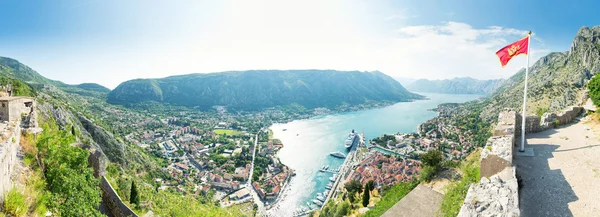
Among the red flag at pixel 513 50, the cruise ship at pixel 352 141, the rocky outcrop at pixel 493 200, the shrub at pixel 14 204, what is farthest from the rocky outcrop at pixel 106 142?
the cruise ship at pixel 352 141

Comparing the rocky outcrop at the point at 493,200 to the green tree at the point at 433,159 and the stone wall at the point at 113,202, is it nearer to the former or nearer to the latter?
the green tree at the point at 433,159

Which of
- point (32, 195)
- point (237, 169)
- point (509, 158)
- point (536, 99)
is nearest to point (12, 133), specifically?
point (32, 195)

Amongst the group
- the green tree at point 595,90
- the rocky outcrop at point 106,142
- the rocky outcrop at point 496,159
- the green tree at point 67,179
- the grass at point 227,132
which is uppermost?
the green tree at point 595,90

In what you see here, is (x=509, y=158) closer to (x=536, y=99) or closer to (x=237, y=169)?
(x=237, y=169)

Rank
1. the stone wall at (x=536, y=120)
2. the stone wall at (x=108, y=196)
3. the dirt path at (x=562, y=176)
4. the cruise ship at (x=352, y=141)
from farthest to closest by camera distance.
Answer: the cruise ship at (x=352, y=141)
the stone wall at (x=108, y=196)
the stone wall at (x=536, y=120)
the dirt path at (x=562, y=176)

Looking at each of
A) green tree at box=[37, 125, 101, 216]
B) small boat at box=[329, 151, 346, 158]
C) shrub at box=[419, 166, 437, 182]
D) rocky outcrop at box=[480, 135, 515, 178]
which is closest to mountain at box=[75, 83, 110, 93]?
small boat at box=[329, 151, 346, 158]

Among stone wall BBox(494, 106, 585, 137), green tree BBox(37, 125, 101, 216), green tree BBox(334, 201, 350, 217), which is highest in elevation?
stone wall BBox(494, 106, 585, 137)

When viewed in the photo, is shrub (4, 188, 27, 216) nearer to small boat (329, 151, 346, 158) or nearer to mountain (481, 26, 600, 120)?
small boat (329, 151, 346, 158)

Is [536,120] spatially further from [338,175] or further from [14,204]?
[338,175]
